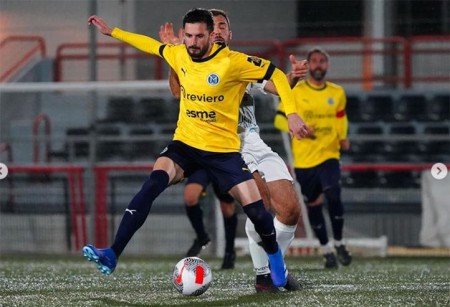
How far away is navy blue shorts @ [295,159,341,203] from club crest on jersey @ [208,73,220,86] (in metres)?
3.91

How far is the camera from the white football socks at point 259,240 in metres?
7.53

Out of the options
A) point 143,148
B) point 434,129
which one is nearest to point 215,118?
point 143,148

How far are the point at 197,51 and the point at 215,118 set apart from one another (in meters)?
0.43


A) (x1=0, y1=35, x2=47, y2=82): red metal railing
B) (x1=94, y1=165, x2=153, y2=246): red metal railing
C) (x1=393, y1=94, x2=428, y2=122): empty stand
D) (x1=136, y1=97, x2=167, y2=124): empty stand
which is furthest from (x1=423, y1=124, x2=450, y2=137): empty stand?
(x1=0, y1=35, x2=47, y2=82): red metal railing

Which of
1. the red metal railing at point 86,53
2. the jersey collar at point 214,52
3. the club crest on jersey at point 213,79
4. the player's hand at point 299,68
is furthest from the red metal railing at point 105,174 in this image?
the club crest on jersey at point 213,79

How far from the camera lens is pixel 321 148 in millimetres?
11039

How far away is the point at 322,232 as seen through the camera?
11031mm

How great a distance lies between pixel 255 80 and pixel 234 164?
0.54 m

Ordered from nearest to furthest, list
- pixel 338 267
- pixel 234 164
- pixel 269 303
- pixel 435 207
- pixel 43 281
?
pixel 269 303
pixel 234 164
pixel 43 281
pixel 338 267
pixel 435 207

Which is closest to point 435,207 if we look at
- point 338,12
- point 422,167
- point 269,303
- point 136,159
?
point 422,167

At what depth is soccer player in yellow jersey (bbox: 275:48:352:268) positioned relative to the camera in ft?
36.1

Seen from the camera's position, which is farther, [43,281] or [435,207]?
[435,207]

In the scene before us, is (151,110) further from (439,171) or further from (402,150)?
(439,171)

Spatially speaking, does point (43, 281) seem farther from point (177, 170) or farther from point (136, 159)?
point (136, 159)
